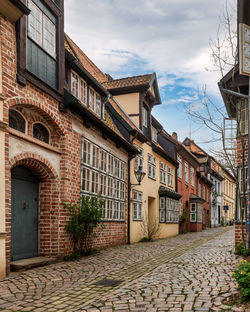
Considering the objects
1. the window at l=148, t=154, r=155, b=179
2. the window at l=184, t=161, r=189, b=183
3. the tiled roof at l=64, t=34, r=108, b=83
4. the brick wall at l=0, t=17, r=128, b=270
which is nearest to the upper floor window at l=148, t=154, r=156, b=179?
the window at l=148, t=154, r=155, b=179

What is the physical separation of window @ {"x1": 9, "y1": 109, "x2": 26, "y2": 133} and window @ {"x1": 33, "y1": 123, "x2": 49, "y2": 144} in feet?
2.08

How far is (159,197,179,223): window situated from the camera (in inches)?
894

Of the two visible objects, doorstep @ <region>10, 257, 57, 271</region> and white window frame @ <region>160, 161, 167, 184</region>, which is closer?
doorstep @ <region>10, 257, 57, 271</region>

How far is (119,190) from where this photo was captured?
51.1 feet

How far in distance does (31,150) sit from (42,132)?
1.11 meters

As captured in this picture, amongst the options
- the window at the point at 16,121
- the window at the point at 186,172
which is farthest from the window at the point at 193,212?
the window at the point at 16,121

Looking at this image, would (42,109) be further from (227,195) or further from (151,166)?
(227,195)

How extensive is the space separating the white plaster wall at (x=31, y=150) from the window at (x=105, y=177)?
153 centimetres

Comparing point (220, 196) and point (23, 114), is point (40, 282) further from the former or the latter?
point (220, 196)

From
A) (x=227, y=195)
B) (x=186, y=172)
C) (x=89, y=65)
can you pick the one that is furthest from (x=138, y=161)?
(x=227, y=195)

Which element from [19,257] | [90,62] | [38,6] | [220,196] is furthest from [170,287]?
[220,196]

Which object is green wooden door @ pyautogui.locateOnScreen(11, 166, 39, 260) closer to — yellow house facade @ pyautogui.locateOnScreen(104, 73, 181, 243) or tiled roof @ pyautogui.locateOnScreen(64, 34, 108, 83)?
yellow house facade @ pyautogui.locateOnScreen(104, 73, 181, 243)

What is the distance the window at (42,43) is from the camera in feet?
30.0

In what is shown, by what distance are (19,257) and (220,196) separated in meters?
41.3
